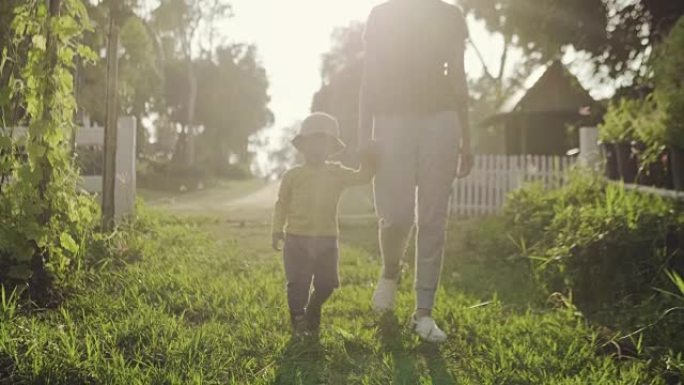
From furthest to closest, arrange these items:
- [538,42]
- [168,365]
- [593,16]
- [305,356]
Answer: [538,42] → [593,16] → [305,356] → [168,365]

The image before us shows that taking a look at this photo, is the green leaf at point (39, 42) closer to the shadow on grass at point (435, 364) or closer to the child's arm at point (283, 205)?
the child's arm at point (283, 205)

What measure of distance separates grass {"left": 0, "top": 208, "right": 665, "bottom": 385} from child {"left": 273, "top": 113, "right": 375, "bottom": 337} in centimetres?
21

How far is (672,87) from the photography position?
15.4 ft

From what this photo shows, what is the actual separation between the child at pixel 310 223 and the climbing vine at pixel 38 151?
53.7 inches

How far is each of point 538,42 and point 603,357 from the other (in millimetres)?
7836

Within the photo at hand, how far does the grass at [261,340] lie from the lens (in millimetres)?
2562

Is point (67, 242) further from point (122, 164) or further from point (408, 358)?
point (122, 164)

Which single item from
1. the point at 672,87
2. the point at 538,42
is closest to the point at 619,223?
the point at 672,87

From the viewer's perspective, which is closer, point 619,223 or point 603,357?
point 603,357

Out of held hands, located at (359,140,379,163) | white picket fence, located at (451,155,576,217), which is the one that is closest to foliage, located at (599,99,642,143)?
held hands, located at (359,140,379,163)

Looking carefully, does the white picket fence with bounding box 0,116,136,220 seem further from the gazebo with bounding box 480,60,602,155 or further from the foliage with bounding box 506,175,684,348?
the gazebo with bounding box 480,60,602,155

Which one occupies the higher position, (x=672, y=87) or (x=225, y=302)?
(x=672, y=87)

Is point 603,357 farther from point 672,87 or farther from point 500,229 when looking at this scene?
point 500,229

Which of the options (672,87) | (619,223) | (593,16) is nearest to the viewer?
(619,223)
